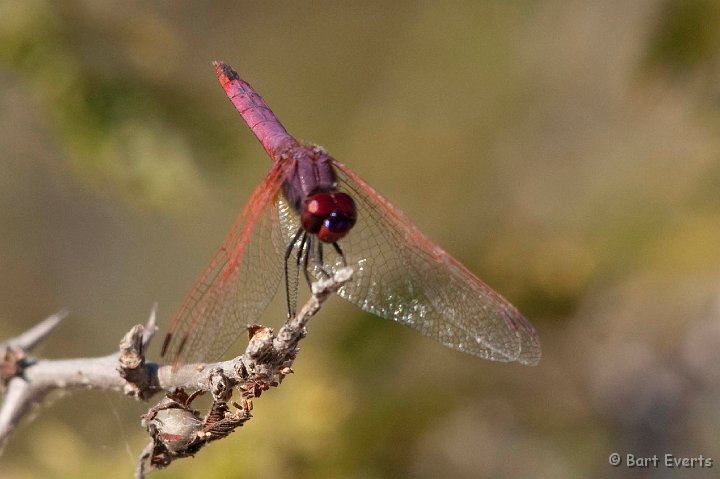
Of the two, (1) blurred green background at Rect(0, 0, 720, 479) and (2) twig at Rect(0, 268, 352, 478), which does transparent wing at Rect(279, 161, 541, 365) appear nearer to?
(1) blurred green background at Rect(0, 0, 720, 479)

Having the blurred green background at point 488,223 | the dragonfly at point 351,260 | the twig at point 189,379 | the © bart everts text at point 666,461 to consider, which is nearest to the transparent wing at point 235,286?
the dragonfly at point 351,260

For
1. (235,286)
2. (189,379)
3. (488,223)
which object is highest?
(488,223)

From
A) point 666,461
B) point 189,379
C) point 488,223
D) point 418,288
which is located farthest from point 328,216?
point 488,223

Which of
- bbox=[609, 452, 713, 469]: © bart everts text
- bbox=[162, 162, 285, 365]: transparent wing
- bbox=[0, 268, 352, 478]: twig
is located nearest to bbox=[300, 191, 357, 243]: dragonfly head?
bbox=[162, 162, 285, 365]: transparent wing

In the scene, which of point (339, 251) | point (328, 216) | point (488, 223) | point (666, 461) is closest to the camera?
point (328, 216)

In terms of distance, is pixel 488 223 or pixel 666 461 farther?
pixel 488 223

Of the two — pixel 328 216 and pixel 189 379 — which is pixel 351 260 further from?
pixel 189 379

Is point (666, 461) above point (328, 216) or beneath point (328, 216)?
beneath

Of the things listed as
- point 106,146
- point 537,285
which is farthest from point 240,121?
point 537,285
